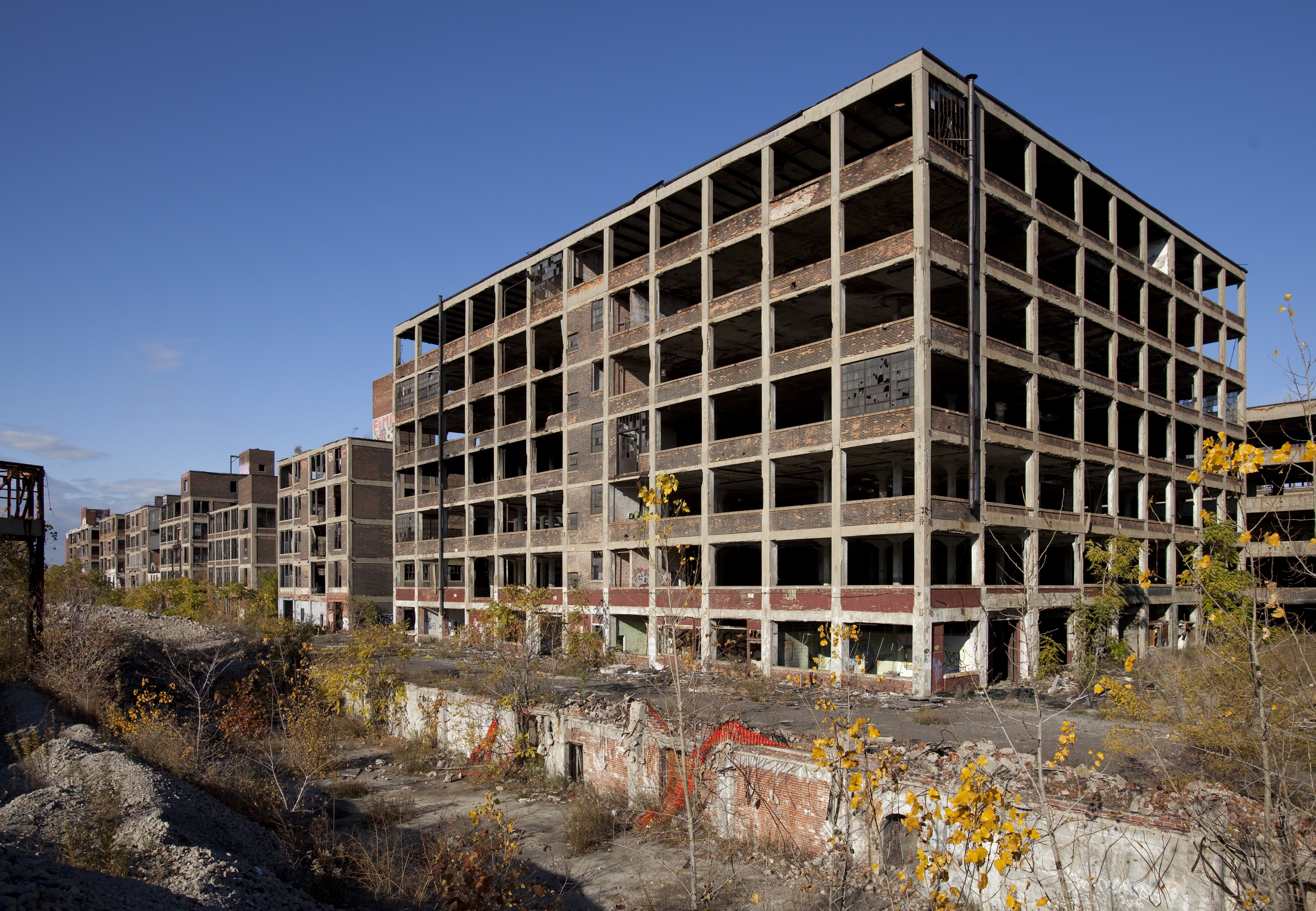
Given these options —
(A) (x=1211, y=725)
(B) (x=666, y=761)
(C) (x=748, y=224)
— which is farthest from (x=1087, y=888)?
(C) (x=748, y=224)

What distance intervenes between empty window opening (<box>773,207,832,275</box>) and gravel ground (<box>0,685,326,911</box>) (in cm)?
2437

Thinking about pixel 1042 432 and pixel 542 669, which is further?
pixel 1042 432

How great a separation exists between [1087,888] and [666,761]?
8.56 metres

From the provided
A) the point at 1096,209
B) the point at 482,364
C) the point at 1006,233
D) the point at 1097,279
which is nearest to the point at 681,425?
the point at 1006,233

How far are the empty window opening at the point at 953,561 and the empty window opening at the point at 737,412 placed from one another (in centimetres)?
805

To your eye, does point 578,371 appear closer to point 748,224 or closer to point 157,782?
point 748,224

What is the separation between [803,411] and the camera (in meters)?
37.1

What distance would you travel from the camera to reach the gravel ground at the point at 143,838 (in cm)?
798

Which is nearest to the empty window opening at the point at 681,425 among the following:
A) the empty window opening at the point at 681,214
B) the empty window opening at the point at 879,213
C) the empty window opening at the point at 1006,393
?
the empty window opening at the point at 681,214

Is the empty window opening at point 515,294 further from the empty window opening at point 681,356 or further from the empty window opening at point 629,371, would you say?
the empty window opening at point 681,356

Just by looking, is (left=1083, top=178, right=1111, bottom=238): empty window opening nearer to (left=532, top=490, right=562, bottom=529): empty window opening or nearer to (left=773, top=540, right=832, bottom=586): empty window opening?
(left=773, top=540, right=832, bottom=586): empty window opening

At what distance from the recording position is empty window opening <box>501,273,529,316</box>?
44.6 m

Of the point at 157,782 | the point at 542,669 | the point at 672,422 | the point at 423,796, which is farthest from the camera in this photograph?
the point at 672,422

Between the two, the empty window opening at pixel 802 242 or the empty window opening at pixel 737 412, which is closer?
the empty window opening at pixel 802 242
